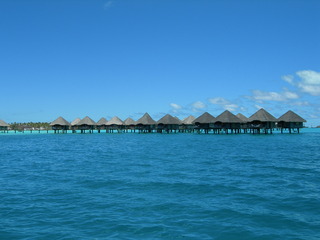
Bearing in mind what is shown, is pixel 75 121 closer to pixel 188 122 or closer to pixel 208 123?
pixel 188 122

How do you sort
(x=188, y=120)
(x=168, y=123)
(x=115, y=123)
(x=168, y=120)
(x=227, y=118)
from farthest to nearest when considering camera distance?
1. (x=188, y=120)
2. (x=115, y=123)
3. (x=168, y=120)
4. (x=168, y=123)
5. (x=227, y=118)

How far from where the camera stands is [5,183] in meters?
10.7

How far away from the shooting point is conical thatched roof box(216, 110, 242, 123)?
48825 mm

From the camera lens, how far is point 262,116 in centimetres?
4884

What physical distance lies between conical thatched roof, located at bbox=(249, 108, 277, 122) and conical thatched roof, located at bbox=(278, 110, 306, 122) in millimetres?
2375

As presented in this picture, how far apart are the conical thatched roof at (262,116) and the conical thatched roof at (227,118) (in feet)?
8.07

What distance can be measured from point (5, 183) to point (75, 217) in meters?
5.60

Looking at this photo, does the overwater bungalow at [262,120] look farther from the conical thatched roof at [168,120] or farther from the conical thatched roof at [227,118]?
the conical thatched roof at [168,120]

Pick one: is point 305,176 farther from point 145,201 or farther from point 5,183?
point 5,183

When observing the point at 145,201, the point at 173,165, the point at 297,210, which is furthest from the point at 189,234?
the point at 173,165

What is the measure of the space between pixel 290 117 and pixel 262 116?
5.76 m

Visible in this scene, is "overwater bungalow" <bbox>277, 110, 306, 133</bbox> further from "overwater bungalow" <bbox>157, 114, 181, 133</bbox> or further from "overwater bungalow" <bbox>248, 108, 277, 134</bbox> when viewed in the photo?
"overwater bungalow" <bbox>157, 114, 181, 133</bbox>

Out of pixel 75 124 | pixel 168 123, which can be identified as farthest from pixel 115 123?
pixel 168 123

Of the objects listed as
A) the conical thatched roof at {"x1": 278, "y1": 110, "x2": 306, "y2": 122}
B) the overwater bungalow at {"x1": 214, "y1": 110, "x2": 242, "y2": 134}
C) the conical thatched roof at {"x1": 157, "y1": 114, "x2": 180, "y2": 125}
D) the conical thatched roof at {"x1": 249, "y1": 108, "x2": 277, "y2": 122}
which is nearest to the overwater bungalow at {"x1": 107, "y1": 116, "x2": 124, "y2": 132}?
the conical thatched roof at {"x1": 157, "y1": 114, "x2": 180, "y2": 125}
